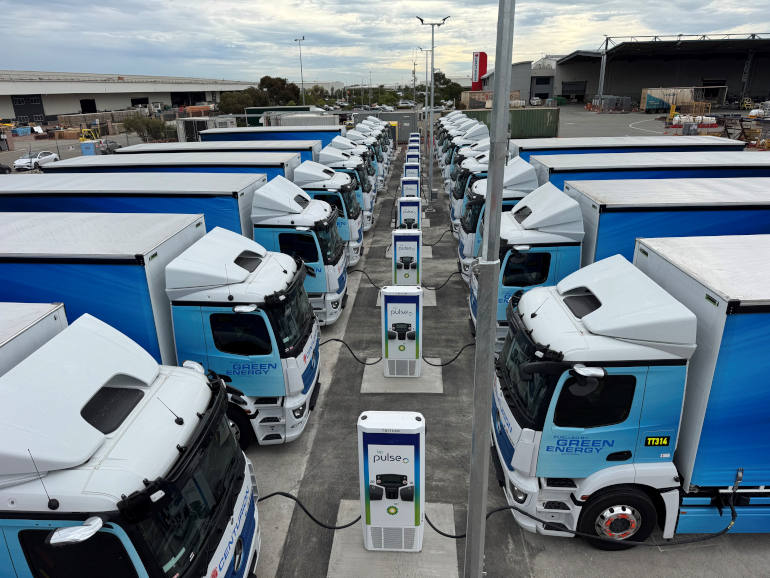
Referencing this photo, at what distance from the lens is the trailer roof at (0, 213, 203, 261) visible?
6.84 metres

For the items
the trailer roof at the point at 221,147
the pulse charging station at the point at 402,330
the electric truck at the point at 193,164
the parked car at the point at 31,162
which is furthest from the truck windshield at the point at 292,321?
the parked car at the point at 31,162

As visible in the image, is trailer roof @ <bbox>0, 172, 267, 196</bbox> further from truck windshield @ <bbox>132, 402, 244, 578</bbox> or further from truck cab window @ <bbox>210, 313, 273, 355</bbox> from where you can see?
truck windshield @ <bbox>132, 402, 244, 578</bbox>

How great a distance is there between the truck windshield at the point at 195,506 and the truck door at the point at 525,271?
18.6ft

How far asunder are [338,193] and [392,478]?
965 centimetres

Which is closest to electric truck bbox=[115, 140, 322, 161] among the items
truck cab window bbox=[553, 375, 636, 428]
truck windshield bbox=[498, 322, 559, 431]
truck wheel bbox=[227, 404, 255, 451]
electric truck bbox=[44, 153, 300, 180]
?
electric truck bbox=[44, 153, 300, 180]

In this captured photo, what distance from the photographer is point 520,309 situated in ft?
21.8

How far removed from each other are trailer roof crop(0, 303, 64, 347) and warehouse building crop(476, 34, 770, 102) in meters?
79.0

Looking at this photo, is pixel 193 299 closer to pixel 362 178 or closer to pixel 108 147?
pixel 362 178

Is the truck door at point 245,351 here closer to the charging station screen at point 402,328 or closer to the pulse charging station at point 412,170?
the charging station screen at point 402,328

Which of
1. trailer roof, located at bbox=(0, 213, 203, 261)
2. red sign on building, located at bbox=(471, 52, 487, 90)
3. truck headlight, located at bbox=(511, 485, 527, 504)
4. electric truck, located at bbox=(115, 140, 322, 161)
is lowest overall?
truck headlight, located at bbox=(511, 485, 527, 504)

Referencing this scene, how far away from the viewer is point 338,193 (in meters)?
14.0

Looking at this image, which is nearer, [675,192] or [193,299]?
[193,299]

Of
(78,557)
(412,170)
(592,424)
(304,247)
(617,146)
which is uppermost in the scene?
(617,146)

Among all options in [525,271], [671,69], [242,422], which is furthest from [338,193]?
[671,69]
